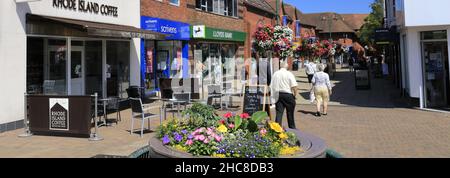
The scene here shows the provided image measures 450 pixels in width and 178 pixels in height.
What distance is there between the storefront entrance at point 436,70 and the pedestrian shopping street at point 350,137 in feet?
3.13

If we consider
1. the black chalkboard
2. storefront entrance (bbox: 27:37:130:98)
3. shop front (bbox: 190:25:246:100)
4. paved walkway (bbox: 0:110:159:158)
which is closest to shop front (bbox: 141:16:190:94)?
shop front (bbox: 190:25:246:100)

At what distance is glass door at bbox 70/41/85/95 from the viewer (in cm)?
1326

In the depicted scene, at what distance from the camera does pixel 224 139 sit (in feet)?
16.0

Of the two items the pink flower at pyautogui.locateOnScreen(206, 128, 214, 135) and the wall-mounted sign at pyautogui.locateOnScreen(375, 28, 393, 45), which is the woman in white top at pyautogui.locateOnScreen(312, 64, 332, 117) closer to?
the wall-mounted sign at pyautogui.locateOnScreen(375, 28, 393, 45)

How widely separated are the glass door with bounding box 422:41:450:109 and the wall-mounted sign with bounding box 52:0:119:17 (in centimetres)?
1023

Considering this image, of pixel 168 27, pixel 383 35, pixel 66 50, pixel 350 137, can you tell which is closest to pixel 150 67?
pixel 168 27

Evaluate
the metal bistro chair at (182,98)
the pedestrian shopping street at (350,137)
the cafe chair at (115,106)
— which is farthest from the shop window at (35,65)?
the metal bistro chair at (182,98)

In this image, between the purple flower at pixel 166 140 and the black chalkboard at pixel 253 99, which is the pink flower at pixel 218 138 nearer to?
the purple flower at pixel 166 140

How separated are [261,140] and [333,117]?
8.53 metres

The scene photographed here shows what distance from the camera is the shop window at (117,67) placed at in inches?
597

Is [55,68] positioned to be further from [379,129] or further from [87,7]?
[379,129]
